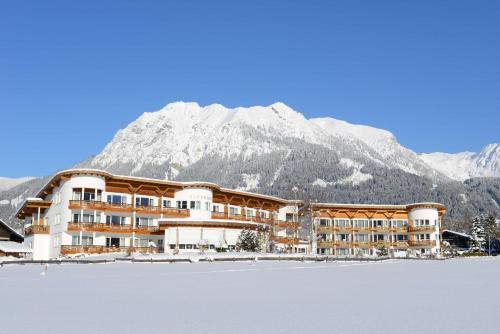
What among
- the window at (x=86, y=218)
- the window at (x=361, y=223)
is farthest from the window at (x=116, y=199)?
the window at (x=361, y=223)

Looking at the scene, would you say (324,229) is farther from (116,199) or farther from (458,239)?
(116,199)

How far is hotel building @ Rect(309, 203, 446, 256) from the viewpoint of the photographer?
332 feet

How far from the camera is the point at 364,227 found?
10394cm

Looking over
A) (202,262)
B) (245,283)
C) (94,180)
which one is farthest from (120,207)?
(245,283)

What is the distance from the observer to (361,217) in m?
105

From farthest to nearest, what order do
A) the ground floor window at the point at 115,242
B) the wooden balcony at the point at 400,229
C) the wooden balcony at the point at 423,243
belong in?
the wooden balcony at the point at 400,229, the wooden balcony at the point at 423,243, the ground floor window at the point at 115,242

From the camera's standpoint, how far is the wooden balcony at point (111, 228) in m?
67.8

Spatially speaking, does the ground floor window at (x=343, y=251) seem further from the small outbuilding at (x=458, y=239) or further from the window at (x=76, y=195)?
the window at (x=76, y=195)

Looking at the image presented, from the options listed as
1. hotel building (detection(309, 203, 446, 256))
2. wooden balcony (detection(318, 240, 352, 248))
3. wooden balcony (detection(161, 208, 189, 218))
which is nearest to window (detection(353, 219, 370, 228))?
hotel building (detection(309, 203, 446, 256))

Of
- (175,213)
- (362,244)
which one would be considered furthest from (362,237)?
(175,213)

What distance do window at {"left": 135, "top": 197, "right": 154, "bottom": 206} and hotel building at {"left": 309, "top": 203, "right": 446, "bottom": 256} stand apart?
3466 centimetres

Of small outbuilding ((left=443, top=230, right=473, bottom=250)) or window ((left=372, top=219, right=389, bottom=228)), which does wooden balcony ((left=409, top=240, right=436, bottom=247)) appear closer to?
window ((left=372, top=219, right=389, bottom=228))

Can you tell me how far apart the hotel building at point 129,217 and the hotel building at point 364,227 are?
23.4 meters

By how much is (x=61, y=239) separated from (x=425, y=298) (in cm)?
5655
